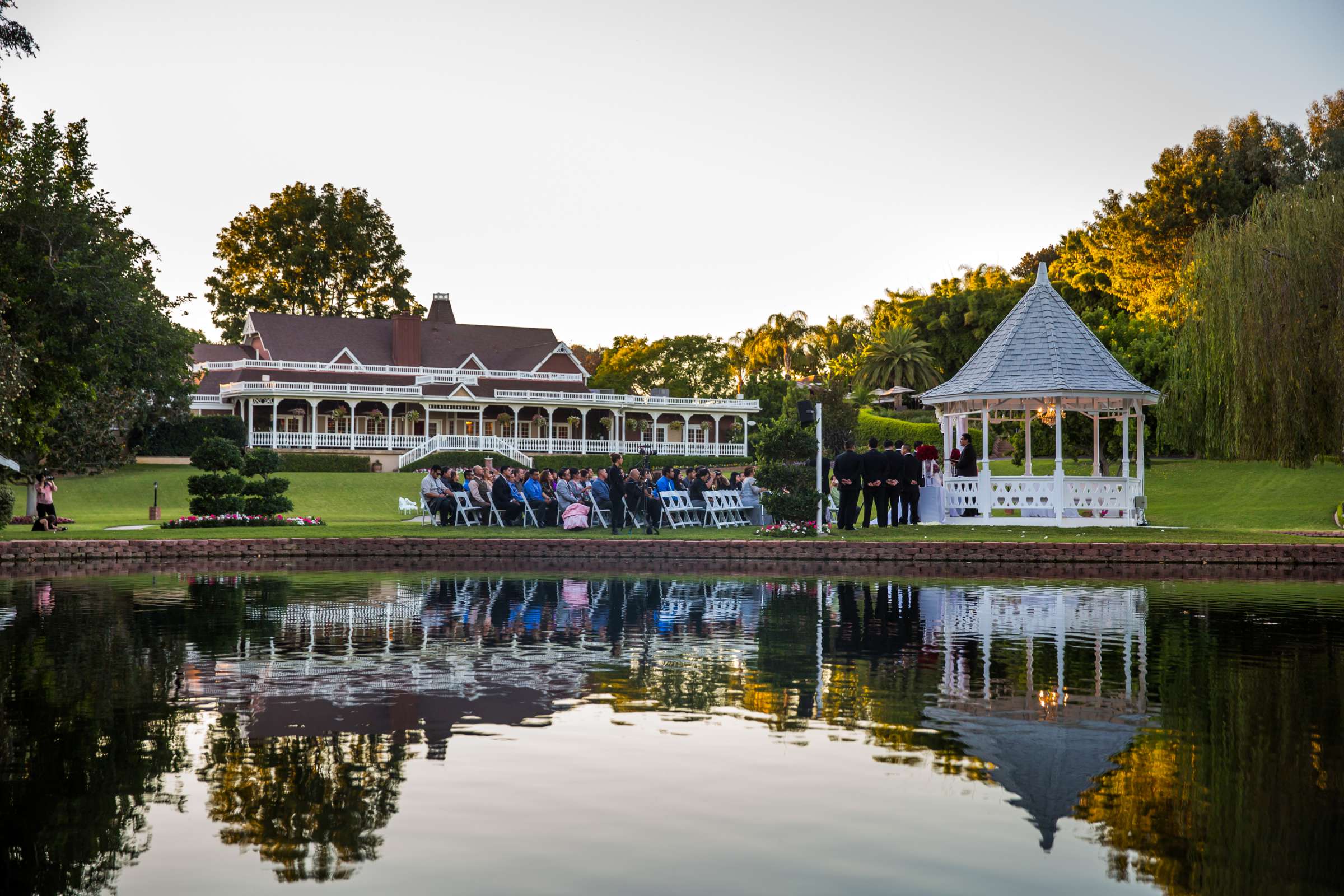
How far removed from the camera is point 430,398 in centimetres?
5953

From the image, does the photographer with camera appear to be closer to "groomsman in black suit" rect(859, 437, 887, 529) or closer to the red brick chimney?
"groomsman in black suit" rect(859, 437, 887, 529)

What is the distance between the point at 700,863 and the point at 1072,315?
2427cm

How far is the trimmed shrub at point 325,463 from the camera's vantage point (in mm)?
47375

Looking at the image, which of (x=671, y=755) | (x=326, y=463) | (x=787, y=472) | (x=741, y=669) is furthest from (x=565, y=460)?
(x=671, y=755)

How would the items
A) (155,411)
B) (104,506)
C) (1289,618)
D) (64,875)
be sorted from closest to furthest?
(64,875) → (1289,618) → (104,506) → (155,411)

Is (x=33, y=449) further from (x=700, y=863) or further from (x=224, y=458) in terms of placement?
(x=700, y=863)

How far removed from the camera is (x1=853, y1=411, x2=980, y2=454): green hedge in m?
54.5

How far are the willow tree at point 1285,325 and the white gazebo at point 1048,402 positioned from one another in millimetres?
2179

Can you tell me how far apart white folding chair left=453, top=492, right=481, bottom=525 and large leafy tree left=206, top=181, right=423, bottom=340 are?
1815 inches

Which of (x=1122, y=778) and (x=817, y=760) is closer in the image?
(x=1122, y=778)

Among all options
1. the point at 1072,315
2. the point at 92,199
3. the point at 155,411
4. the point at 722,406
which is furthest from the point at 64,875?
the point at 722,406

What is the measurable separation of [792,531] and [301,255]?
53273mm

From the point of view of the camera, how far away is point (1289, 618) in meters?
13.0

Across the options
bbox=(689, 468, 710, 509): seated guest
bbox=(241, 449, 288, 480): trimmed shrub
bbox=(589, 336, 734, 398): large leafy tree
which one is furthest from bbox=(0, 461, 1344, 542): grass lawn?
bbox=(589, 336, 734, 398): large leafy tree
